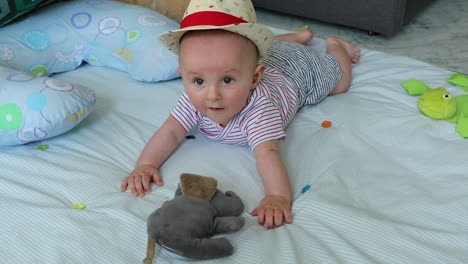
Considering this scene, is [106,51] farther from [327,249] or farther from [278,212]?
[327,249]

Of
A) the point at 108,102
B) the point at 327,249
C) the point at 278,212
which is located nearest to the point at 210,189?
the point at 278,212

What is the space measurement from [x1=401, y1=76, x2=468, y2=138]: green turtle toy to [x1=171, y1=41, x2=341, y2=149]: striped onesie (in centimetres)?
24

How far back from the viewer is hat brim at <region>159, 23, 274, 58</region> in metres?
0.95

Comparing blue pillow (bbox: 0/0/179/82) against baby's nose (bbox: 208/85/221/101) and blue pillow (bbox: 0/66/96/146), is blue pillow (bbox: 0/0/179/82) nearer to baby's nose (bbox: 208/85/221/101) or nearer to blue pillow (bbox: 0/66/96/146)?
blue pillow (bbox: 0/66/96/146)

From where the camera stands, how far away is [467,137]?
1172 mm

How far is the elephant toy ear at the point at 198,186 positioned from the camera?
3.06ft

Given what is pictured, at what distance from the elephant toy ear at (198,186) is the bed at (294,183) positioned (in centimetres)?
8

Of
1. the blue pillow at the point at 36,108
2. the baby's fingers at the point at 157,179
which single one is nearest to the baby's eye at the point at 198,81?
the baby's fingers at the point at 157,179

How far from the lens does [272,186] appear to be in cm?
101

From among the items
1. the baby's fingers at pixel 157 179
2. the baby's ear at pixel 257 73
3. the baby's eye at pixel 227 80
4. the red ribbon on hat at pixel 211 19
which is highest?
the red ribbon on hat at pixel 211 19

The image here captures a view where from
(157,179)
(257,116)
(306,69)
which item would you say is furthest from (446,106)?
(157,179)

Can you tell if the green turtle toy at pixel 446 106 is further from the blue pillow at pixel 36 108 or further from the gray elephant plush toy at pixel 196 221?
the blue pillow at pixel 36 108

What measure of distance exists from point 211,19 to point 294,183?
14.1 inches

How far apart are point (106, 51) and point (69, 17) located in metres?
0.16
